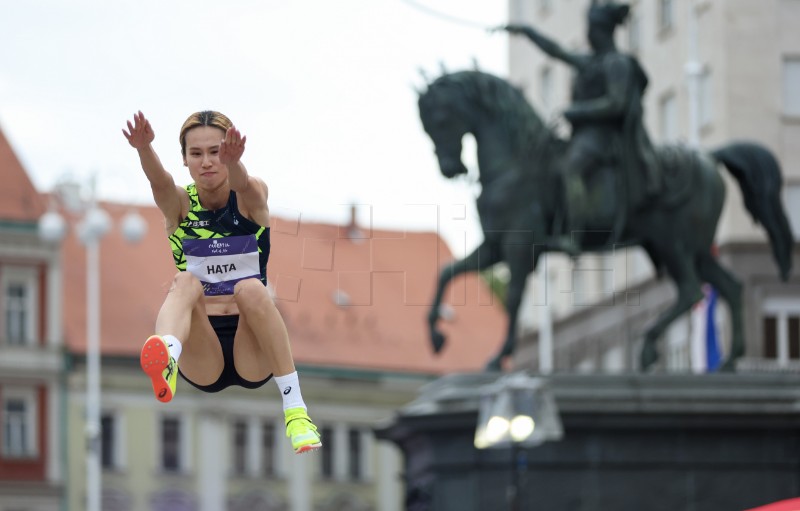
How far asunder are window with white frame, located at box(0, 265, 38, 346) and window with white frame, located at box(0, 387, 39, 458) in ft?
7.82

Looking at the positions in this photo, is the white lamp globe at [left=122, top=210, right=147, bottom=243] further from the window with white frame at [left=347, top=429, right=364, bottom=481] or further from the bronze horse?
the bronze horse

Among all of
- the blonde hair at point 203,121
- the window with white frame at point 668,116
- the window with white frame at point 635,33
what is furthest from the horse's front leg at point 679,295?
the window with white frame at point 635,33

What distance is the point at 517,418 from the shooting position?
1516 inches

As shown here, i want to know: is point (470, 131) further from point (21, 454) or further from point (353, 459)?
point (353, 459)

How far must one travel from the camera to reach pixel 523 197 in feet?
140

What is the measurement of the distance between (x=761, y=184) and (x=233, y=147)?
36.6 metres

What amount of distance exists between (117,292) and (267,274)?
4332 inches

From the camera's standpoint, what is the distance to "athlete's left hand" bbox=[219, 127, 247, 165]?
21.8ft

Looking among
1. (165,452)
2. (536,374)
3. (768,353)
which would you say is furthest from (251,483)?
(536,374)

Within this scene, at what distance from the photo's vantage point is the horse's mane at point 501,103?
37.0 m

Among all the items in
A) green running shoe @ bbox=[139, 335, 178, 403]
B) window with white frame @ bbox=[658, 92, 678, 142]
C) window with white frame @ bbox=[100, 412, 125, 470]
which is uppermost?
window with white frame @ bbox=[658, 92, 678, 142]

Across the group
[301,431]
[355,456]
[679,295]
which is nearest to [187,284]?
[301,431]

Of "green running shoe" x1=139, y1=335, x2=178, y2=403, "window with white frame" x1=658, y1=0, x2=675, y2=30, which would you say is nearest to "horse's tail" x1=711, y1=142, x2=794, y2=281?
"green running shoe" x1=139, y1=335, x2=178, y2=403

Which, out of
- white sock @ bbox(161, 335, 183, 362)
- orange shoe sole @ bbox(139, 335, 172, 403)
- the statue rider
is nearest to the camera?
orange shoe sole @ bbox(139, 335, 172, 403)
